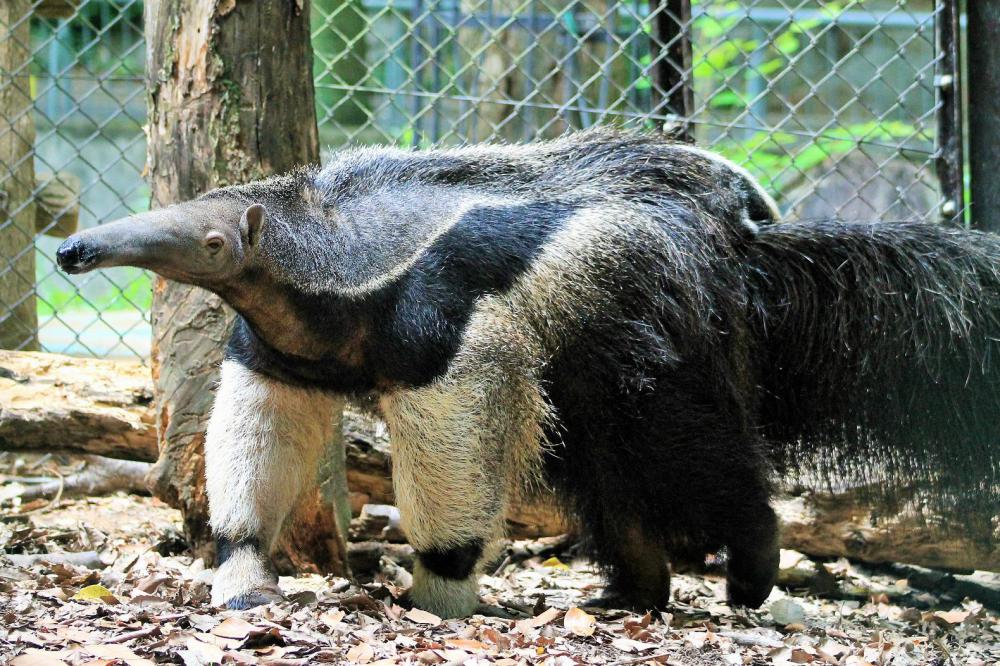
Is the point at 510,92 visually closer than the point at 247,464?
No

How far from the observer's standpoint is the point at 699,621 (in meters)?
5.70

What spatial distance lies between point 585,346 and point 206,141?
2.16 meters

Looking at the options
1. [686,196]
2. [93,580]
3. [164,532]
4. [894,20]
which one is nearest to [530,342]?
[686,196]

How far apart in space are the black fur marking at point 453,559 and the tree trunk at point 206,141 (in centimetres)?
115

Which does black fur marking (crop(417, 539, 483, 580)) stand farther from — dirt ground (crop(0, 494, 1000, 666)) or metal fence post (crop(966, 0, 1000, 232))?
metal fence post (crop(966, 0, 1000, 232))

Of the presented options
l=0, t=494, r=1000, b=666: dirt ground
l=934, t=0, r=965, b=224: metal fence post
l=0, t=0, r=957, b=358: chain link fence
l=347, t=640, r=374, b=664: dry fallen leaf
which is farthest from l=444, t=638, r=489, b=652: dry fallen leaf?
l=934, t=0, r=965, b=224: metal fence post

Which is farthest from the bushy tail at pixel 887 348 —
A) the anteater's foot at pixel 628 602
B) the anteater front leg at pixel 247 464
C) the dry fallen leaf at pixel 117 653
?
the dry fallen leaf at pixel 117 653

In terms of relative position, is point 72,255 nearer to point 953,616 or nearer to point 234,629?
point 234,629

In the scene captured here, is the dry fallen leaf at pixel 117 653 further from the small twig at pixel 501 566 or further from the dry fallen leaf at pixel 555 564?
the dry fallen leaf at pixel 555 564

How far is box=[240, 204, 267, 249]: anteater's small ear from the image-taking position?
14.8ft

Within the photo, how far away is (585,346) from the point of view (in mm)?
5215

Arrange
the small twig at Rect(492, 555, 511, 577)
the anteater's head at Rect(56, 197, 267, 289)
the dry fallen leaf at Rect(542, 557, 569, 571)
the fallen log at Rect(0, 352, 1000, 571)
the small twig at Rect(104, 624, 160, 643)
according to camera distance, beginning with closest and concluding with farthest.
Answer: the anteater's head at Rect(56, 197, 267, 289), the small twig at Rect(104, 624, 160, 643), the fallen log at Rect(0, 352, 1000, 571), the small twig at Rect(492, 555, 511, 577), the dry fallen leaf at Rect(542, 557, 569, 571)

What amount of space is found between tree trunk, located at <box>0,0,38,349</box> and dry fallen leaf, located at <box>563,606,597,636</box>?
15.2 feet

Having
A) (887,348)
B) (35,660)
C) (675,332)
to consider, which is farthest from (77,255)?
(887,348)
